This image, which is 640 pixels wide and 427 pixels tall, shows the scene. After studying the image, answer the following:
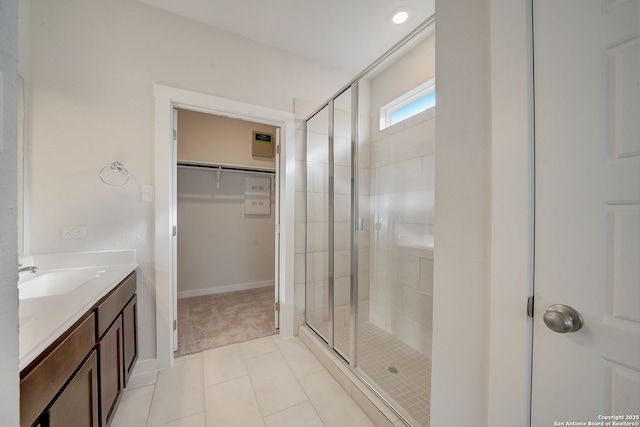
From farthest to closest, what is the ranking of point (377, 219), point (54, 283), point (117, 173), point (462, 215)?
1. point (377, 219)
2. point (117, 173)
3. point (54, 283)
4. point (462, 215)

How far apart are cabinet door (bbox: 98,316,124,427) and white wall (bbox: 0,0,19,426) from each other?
3.16 ft

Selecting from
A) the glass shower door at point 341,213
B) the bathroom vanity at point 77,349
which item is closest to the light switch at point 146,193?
the bathroom vanity at point 77,349

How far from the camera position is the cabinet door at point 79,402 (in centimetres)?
75

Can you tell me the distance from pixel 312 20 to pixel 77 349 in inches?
97.0

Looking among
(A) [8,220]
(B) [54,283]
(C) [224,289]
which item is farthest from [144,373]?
(A) [8,220]

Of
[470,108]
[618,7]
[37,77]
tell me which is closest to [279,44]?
[37,77]

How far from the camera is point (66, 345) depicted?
82 centimetres

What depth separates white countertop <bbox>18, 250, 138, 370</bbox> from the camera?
691 mm

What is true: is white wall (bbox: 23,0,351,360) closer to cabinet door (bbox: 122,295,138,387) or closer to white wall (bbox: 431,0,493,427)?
cabinet door (bbox: 122,295,138,387)

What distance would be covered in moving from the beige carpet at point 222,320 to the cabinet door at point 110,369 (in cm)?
68

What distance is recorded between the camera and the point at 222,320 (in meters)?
2.54

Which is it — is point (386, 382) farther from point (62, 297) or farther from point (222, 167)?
point (222, 167)

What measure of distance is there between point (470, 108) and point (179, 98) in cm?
198

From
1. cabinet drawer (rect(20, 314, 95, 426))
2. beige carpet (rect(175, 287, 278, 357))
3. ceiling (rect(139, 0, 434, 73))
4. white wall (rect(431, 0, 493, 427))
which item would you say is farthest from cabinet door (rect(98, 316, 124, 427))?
ceiling (rect(139, 0, 434, 73))
